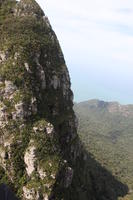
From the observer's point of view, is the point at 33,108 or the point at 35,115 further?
the point at 35,115

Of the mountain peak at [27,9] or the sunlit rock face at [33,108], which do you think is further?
the mountain peak at [27,9]

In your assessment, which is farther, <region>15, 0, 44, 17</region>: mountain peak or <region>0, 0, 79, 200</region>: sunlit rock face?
<region>15, 0, 44, 17</region>: mountain peak

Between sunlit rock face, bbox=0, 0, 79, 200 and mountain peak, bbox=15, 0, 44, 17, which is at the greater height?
mountain peak, bbox=15, 0, 44, 17

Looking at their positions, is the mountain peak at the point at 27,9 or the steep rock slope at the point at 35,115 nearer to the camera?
the steep rock slope at the point at 35,115

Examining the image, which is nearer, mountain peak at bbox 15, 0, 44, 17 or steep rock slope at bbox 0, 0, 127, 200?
steep rock slope at bbox 0, 0, 127, 200

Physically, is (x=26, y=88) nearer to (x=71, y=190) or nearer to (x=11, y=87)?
(x=11, y=87)

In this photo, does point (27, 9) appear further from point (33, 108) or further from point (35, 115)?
point (35, 115)

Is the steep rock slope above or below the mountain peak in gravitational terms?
below

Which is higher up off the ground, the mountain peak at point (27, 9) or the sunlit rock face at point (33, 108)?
the mountain peak at point (27, 9)

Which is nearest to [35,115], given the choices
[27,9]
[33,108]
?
[33,108]
